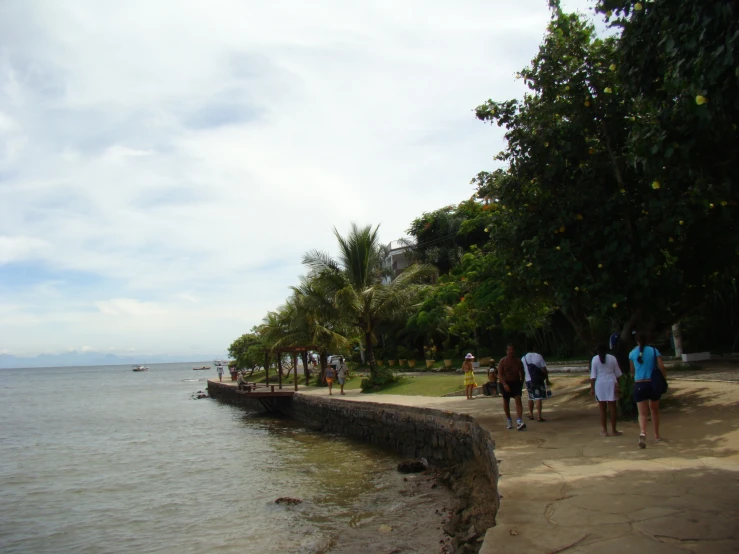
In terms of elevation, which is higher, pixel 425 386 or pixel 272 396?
pixel 425 386

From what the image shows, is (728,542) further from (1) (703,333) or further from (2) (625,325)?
(1) (703,333)

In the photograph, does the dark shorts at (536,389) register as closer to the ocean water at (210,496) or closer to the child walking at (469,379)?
the ocean water at (210,496)

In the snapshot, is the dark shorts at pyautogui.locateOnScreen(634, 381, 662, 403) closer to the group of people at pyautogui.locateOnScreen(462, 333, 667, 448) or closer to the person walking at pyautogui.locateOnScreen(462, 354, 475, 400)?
the group of people at pyautogui.locateOnScreen(462, 333, 667, 448)

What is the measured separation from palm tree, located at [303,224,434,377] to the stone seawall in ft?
10.6

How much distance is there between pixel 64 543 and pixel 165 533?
1.67 meters

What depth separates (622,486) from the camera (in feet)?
18.7

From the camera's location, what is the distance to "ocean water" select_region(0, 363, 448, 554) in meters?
8.88

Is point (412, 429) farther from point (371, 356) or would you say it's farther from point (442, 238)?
point (442, 238)

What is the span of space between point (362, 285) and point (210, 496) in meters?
13.3

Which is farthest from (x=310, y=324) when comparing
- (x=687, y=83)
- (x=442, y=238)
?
(x=687, y=83)

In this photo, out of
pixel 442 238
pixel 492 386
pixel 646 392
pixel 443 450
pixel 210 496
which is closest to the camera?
pixel 646 392

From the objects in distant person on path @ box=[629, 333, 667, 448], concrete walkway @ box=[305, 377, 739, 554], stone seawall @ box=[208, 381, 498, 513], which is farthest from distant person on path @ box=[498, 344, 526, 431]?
distant person on path @ box=[629, 333, 667, 448]

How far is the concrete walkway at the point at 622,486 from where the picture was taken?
4.30 metres

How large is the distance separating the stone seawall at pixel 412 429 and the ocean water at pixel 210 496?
581 mm
